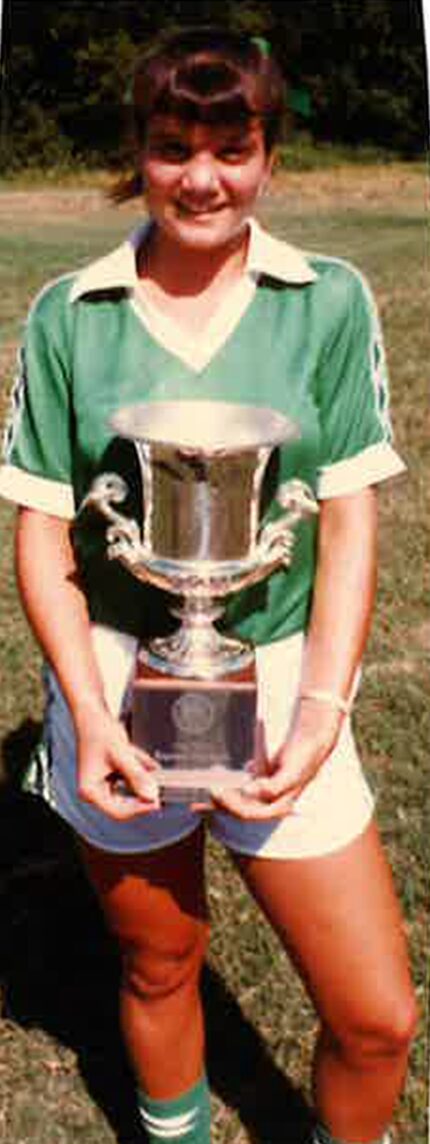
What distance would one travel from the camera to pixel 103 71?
69.5 inches

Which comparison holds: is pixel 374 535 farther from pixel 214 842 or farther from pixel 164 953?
pixel 214 842

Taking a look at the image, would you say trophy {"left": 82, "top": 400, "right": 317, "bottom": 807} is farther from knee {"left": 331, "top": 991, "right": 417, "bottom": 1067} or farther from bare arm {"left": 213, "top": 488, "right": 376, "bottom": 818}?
knee {"left": 331, "top": 991, "right": 417, "bottom": 1067}

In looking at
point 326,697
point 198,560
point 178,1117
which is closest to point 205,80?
point 198,560

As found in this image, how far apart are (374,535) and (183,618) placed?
0.62 ft

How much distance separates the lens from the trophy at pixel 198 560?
1.48 m

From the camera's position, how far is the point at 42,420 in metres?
1.48

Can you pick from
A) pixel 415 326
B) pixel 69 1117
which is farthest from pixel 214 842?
pixel 415 326

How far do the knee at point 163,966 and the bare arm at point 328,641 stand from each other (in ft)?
0.94

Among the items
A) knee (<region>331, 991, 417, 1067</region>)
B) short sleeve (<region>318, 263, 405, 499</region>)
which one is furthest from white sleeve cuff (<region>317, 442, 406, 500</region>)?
knee (<region>331, 991, 417, 1067</region>)

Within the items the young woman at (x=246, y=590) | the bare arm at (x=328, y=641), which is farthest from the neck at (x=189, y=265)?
the bare arm at (x=328, y=641)

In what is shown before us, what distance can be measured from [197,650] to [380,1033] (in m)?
0.43

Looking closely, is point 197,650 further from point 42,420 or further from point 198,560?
point 42,420

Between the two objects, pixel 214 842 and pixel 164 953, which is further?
pixel 214 842

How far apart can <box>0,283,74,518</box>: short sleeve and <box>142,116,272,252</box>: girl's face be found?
0.44ft
